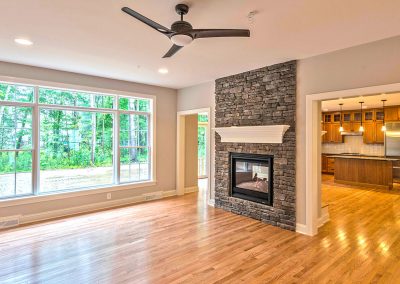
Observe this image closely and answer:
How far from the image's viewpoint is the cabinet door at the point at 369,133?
8.96 meters

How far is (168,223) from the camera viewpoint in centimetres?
432

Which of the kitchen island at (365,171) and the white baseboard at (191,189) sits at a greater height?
the kitchen island at (365,171)

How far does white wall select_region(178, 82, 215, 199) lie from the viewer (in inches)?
218

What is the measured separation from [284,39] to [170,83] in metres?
3.20

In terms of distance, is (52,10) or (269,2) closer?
(269,2)

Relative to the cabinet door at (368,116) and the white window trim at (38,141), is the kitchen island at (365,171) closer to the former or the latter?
the cabinet door at (368,116)

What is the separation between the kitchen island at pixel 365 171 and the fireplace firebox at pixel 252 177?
4881 mm

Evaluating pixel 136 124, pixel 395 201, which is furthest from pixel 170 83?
pixel 395 201

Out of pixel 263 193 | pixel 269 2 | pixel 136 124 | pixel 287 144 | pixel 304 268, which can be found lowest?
pixel 304 268

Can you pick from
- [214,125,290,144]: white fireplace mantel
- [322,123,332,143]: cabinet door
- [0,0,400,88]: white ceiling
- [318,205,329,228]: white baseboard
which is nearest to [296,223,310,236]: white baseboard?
[318,205,329,228]: white baseboard

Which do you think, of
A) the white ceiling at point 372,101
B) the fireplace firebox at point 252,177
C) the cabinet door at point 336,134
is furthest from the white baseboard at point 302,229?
the cabinet door at point 336,134

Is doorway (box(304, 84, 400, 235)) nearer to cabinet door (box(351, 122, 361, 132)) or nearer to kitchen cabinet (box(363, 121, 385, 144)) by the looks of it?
kitchen cabinet (box(363, 121, 385, 144))

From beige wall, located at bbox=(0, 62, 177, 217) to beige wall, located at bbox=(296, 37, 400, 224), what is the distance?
3.44 m

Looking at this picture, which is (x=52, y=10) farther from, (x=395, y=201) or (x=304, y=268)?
(x=395, y=201)
